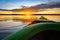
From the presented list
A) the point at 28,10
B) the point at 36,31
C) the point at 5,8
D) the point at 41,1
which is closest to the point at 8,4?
the point at 5,8

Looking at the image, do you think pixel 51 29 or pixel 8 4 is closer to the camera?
pixel 51 29

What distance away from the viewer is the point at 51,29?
231 centimetres

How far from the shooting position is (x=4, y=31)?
581 centimetres

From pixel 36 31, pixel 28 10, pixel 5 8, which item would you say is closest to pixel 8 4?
pixel 5 8

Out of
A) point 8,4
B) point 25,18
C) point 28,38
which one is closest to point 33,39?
point 28,38

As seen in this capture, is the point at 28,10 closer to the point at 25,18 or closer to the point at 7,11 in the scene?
the point at 25,18

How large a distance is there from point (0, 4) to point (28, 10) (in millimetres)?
1089

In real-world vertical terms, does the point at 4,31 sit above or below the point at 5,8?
below

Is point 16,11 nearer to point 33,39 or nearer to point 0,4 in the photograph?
point 0,4

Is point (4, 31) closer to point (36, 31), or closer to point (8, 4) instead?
point (8, 4)

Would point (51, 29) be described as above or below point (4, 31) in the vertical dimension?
above

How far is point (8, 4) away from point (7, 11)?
0.28m

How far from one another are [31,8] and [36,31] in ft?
11.6

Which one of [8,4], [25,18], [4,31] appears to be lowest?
[4,31]
